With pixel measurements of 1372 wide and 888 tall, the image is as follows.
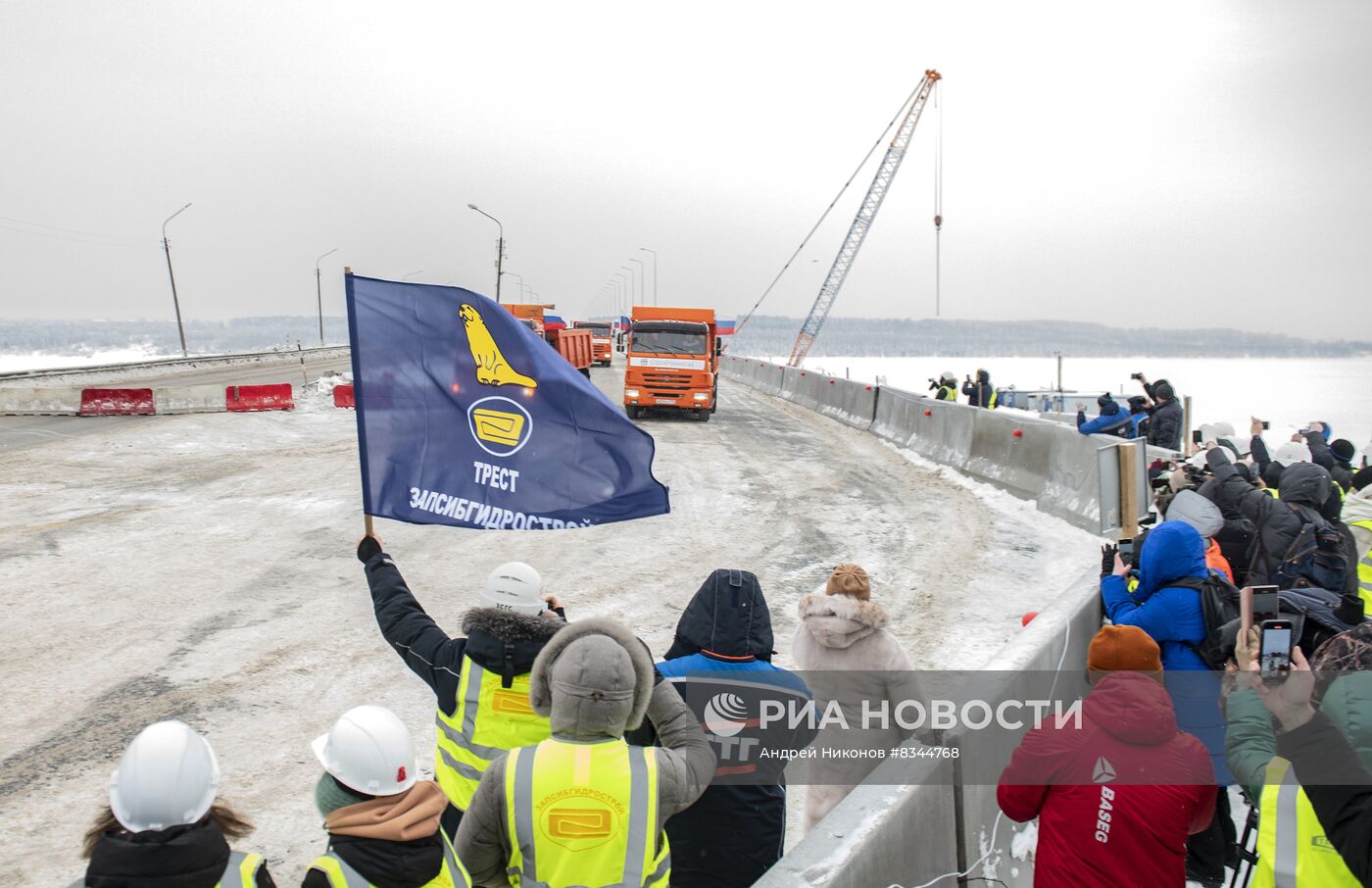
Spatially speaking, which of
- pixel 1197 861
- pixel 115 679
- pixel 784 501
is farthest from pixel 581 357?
pixel 1197 861

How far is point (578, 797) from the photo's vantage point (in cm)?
243

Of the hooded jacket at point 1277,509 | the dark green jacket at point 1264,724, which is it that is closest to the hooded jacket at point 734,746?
the dark green jacket at point 1264,724

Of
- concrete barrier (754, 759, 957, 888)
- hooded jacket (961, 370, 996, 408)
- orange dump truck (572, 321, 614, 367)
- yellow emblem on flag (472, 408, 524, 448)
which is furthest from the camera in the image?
orange dump truck (572, 321, 614, 367)

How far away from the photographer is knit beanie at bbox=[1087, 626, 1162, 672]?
324 centimetres

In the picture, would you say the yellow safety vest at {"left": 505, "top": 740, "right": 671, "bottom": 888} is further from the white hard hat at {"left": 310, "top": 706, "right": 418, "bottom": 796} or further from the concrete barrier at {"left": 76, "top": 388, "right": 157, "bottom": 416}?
the concrete barrier at {"left": 76, "top": 388, "right": 157, "bottom": 416}

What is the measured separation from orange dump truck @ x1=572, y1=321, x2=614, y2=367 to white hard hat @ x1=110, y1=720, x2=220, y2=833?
45.6 metres

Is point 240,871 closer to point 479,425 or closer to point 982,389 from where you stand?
point 479,425

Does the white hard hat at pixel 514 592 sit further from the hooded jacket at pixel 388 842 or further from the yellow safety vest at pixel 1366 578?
the yellow safety vest at pixel 1366 578

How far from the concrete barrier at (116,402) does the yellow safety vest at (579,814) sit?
2436 centimetres

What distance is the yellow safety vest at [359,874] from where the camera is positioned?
214cm

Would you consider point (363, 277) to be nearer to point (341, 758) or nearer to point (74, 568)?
point (341, 758)

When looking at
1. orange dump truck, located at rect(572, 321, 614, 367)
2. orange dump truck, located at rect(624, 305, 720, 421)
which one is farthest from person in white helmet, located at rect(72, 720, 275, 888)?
orange dump truck, located at rect(572, 321, 614, 367)

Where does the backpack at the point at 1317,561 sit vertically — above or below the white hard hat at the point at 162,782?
below

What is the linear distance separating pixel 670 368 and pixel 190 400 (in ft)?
42.2
